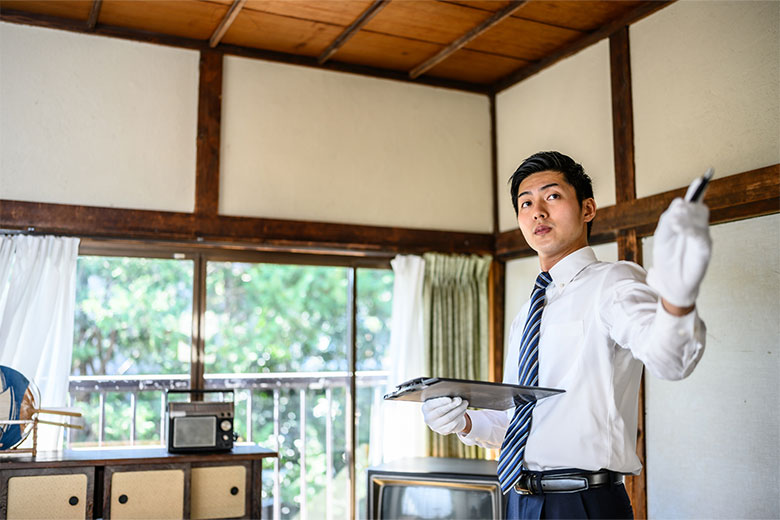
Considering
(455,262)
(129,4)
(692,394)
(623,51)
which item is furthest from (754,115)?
(129,4)

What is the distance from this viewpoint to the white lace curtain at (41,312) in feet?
9.76

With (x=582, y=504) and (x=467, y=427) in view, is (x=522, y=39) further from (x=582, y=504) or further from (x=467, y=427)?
(x=582, y=504)

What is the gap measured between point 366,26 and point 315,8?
11.3 inches

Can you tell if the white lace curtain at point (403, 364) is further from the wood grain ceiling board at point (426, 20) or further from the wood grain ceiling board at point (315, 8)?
the wood grain ceiling board at point (315, 8)

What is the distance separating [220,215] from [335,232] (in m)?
0.56

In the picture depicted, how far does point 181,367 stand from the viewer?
337 centimetres

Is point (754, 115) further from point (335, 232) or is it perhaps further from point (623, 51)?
point (335, 232)

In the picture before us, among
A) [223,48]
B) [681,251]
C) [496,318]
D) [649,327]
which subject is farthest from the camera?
[496,318]

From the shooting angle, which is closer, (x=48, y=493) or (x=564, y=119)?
(x=48, y=493)

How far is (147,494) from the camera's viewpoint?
2.71 meters

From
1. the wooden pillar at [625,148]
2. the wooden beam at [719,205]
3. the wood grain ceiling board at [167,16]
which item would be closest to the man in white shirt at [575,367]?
the wooden beam at [719,205]

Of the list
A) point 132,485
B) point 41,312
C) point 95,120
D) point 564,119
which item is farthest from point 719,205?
point 41,312

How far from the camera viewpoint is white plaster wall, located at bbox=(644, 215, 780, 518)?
8.13 feet

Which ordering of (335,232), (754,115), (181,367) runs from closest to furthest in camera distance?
(754,115)
(181,367)
(335,232)
